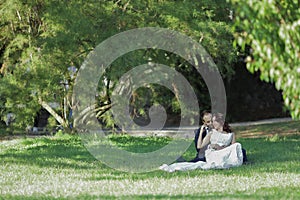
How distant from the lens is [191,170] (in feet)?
38.1

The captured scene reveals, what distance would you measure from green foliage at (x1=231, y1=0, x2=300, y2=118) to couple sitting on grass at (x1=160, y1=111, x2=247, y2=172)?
5.85m

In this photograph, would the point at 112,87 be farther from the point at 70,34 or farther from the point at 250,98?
the point at 250,98

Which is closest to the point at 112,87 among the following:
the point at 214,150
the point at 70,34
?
the point at 70,34

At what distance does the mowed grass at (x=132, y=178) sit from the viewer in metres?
8.73

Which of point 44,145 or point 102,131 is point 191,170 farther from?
point 102,131

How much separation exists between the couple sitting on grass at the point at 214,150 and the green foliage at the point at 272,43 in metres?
5.85

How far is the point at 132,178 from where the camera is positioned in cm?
1052

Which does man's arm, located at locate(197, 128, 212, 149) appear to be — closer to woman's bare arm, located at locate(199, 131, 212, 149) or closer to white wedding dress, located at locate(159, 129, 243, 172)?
woman's bare arm, located at locate(199, 131, 212, 149)

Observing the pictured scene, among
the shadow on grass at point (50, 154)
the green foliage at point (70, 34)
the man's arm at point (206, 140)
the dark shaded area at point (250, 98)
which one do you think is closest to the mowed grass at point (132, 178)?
the shadow on grass at point (50, 154)

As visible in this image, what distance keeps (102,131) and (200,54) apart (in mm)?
4404

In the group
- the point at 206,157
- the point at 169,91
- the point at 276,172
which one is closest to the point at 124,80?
the point at 169,91

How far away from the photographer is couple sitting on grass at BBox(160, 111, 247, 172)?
11.9 m

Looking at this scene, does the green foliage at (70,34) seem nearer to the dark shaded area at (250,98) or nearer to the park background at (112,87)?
the park background at (112,87)

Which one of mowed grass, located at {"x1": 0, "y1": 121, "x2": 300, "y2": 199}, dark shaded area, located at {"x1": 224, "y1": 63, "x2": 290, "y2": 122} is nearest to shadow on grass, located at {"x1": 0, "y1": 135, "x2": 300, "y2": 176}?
mowed grass, located at {"x1": 0, "y1": 121, "x2": 300, "y2": 199}
